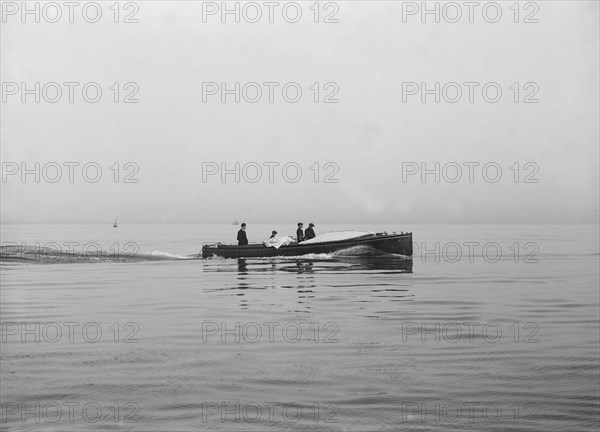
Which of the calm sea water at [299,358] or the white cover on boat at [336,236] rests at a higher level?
the white cover on boat at [336,236]

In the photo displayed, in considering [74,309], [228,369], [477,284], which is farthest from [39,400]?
→ [477,284]

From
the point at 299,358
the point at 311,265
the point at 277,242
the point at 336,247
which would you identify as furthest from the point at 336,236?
the point at 299,358

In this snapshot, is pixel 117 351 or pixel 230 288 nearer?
pixel 117 351

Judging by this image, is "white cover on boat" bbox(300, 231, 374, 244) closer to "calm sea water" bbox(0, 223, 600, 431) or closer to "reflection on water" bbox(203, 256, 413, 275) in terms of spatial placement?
"reflection on water" bbox(203, 256, 413, 275)

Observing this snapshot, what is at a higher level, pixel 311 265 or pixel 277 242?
pixel 277 242

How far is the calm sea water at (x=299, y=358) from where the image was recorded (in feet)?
30.2

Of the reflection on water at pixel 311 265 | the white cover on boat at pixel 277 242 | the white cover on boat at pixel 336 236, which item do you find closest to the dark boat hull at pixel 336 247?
the white cover on boat at pixel 277 242

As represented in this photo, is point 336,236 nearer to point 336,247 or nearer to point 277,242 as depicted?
point 336,247

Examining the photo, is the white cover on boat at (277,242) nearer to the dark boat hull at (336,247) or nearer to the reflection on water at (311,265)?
the dark boat hull at (336,247)

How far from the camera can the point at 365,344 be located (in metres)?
14.4

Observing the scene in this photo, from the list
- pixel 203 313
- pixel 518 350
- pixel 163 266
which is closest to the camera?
pixel 518 350

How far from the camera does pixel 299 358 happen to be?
42.2 ft

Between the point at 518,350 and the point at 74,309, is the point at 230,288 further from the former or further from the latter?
the point at 518,350

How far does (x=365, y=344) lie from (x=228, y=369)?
150 inches
